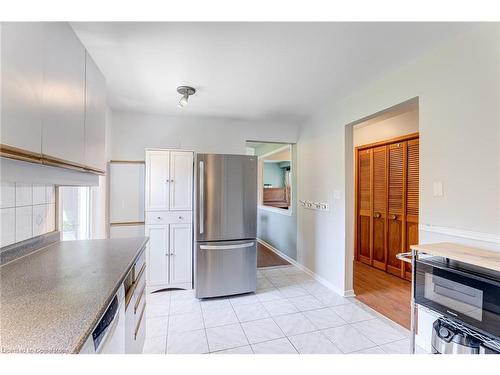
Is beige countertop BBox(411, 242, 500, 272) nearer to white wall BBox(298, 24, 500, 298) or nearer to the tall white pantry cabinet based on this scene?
white wall BBox(298, 24, 500, 298)

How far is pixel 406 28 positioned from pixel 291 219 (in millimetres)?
3064

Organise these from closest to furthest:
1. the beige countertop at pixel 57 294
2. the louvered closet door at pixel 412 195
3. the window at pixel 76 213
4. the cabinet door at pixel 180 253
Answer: the beige countertop at pixel 57 294 < the window at pixel 76 213 < the cabinet door at pixel 180 253 < the louvered closet door at pixel 412 195

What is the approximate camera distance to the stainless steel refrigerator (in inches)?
110

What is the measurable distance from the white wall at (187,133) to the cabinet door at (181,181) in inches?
20.2

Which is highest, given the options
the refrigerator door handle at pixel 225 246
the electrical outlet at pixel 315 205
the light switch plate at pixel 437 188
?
the light switch plate at pixel 437 188

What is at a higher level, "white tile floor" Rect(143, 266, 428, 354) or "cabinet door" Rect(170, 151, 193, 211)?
"cabinet door" Rect(170, 151, 193, 211)

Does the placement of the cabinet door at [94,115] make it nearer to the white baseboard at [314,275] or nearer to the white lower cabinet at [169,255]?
the white lower cabinet at [169,255]

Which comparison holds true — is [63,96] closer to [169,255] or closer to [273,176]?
[169,255]

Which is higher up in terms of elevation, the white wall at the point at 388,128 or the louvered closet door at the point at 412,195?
the white wall at the point at 388,128

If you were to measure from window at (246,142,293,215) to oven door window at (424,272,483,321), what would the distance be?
3.03 metres

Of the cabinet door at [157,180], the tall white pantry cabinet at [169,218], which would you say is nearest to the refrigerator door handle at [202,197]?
the tall white pantry cabinet at [169,218]

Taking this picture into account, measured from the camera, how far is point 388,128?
3.58 meters

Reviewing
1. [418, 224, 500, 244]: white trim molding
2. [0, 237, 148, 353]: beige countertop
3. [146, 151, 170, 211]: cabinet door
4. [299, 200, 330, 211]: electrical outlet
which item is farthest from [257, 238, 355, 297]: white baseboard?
[0, 237, 148, 353]: beige countertop

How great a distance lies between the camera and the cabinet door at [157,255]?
297 centimetres
